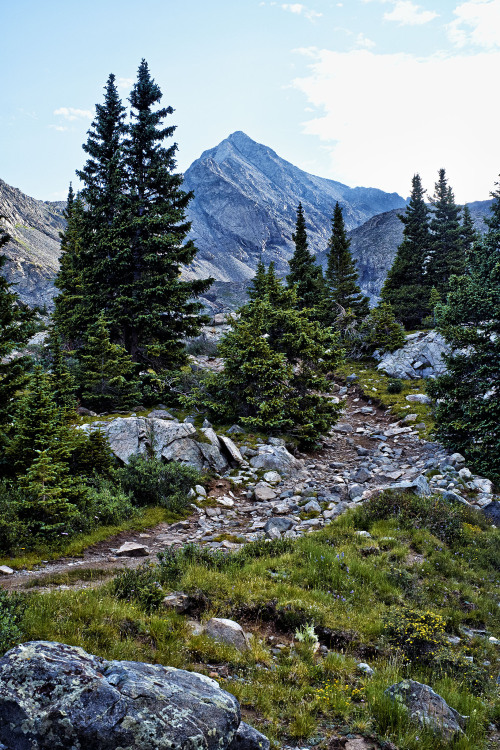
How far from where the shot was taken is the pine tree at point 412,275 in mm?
38375

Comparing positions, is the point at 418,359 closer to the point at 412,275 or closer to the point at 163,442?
the point at 412,275

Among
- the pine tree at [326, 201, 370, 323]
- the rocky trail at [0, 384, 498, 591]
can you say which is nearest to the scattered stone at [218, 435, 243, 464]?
the rocky trail at [0, 384, 498, 591]

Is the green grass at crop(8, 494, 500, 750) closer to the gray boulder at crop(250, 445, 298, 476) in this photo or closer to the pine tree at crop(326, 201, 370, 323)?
the gray boulder at crop(250, 445, 298, 476)

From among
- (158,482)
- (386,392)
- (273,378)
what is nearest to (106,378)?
(273,378)

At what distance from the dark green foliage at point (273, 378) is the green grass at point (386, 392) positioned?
16.4 ft

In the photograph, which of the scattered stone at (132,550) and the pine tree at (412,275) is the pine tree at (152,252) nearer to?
the scattered stone at (132,550)

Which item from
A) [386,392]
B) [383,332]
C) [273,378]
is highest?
[383,332]

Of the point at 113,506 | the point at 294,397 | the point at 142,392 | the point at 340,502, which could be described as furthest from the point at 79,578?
the point at 142,392

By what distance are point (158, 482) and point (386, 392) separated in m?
17.9

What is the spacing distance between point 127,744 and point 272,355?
1422cm

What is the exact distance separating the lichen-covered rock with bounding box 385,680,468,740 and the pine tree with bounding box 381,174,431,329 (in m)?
37.4

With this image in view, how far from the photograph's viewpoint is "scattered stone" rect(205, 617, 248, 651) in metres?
5.23

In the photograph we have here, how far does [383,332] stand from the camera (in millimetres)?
33406

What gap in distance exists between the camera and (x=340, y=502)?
450 inches
